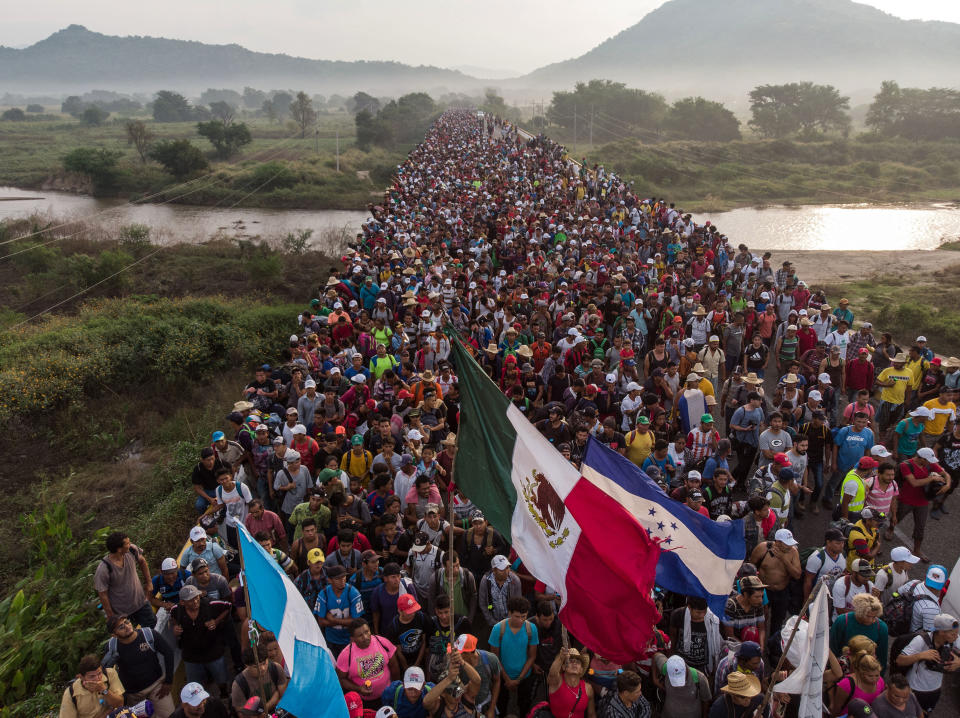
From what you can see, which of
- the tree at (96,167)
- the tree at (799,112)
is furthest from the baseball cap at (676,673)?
the tree at (799,112)

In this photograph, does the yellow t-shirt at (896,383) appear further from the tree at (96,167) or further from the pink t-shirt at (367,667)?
the tree at (96,167)

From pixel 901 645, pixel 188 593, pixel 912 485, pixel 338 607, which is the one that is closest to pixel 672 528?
pixel 901 645

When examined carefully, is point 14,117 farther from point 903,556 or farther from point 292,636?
point 903,556

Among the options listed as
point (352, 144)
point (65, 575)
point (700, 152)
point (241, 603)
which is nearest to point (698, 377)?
point (241, 603)

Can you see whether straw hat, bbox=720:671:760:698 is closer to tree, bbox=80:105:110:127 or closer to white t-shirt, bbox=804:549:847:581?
→ white t-shirt, bbox=804:549:847:581

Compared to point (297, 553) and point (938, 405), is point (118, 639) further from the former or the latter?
point (938, 405)

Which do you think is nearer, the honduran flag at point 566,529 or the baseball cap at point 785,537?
the honduran flag at point 566,529
